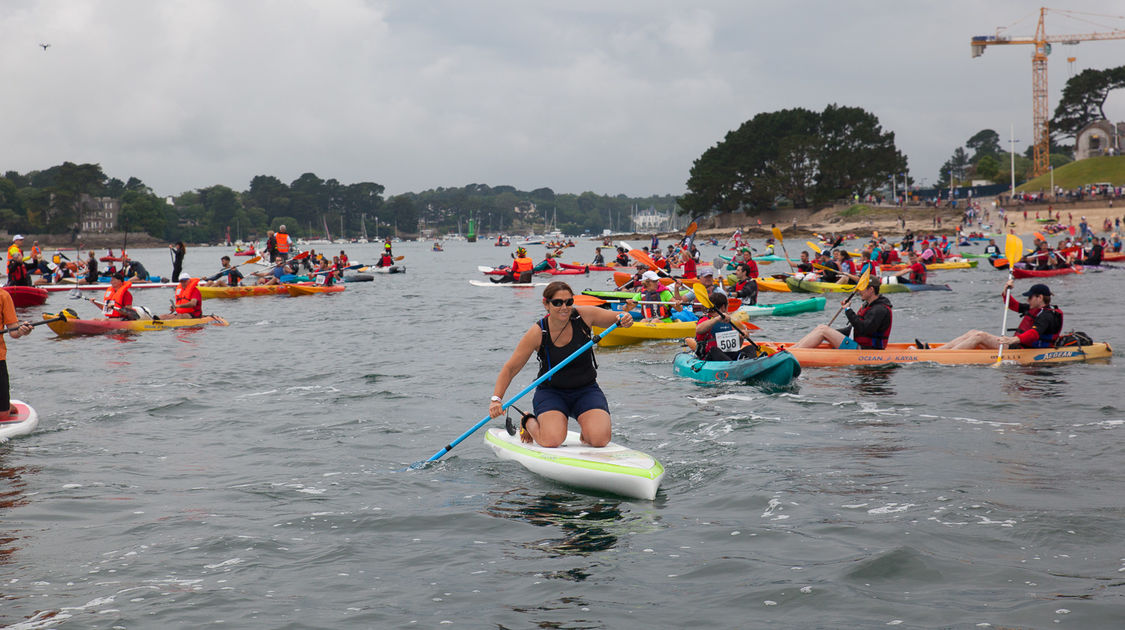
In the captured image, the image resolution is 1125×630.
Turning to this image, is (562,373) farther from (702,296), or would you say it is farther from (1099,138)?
(1099,138)

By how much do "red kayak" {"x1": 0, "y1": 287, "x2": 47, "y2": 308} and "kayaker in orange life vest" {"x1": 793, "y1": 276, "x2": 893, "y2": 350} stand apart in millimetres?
25737

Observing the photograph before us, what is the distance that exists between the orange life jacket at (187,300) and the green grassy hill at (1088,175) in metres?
114

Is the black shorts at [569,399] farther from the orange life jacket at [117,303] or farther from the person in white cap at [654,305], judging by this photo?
the orange life jacket at [117,303]

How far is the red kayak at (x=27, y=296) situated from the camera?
29.7m

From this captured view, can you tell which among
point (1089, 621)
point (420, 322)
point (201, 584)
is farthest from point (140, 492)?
point (420, 322)

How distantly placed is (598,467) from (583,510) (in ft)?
1.39

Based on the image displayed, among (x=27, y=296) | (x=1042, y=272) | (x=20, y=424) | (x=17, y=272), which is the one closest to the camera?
(x=20, y=424)

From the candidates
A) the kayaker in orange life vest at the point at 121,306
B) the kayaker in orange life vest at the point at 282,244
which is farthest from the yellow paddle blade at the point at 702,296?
the kayaker in orange life vest at the point at 282,244

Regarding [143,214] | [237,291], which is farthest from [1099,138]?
[143,214]

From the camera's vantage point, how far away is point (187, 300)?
24.1 metres

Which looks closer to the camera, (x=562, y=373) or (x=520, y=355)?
(x=520, y=355)

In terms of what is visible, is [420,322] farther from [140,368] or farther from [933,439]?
[933,439]

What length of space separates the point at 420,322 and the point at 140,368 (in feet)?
34.3

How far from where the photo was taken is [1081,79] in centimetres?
13338
